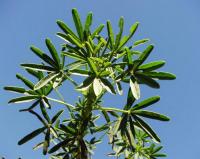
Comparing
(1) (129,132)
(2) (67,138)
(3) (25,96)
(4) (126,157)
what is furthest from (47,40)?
(4) (126,157)

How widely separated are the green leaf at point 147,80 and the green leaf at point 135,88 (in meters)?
0.07

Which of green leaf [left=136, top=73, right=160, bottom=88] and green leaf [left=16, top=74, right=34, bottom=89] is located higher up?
green leaf [left=16, top=74, right=34, bottom=89]

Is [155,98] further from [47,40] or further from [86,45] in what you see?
[47,40]

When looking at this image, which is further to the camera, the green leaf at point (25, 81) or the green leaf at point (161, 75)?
the green leaf at point (25, 81)

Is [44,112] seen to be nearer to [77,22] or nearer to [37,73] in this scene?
[37,73]

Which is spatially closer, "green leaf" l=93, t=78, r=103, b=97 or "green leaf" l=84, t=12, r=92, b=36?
"green leaf" l=93, t=78, r=103, b=97

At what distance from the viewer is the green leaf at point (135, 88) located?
14.2 feet

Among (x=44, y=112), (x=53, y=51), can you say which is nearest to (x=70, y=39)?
(x=53, y=51)

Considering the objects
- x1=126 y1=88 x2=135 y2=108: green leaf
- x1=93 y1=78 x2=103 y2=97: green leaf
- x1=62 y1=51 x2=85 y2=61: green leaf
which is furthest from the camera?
x1=62 y1=51 x2=85 y2=61: green leaf

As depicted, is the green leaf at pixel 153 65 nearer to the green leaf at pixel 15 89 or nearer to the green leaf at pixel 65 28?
the green leaf at pixel 65 28

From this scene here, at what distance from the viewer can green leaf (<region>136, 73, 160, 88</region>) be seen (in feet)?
14.5

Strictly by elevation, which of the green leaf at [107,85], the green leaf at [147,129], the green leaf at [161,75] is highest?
the green leaf at [107,85]

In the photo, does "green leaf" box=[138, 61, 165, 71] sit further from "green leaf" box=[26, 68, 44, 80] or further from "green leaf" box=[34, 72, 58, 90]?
"green leaf" box=[26, 68, 44, 80]

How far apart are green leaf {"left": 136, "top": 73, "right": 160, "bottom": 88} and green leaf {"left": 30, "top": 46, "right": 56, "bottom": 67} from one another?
1.14 m
